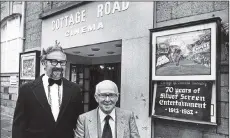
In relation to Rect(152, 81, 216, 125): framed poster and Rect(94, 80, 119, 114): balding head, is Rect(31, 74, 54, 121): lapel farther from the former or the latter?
Rect(152, 81, 216, 125): framed poster

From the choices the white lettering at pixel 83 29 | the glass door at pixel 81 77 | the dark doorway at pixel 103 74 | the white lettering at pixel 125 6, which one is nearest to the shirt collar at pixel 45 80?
the white lettering at pixel 125 6

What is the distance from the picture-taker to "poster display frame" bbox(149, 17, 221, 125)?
3303 millimetres

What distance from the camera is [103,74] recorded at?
23.6 ft

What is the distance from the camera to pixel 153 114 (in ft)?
13.4

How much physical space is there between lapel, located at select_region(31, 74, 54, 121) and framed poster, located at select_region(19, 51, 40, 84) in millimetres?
4543

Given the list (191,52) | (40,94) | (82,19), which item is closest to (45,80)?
(40,94)

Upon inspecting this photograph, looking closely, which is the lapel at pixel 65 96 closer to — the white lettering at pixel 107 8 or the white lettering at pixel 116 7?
the white lettering at pixel 116 7

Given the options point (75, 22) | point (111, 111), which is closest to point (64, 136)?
point (111, 111)

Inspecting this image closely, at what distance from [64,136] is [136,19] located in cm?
255

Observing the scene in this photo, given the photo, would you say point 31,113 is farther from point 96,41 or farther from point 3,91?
point 3,91

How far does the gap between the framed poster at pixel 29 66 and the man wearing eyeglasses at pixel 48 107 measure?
4556mm

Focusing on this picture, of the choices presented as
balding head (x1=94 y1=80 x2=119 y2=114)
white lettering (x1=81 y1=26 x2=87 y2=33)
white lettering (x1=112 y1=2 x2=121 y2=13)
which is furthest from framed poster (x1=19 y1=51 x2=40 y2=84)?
balding head (x1=94 y1=80 x2=119 y2=114)

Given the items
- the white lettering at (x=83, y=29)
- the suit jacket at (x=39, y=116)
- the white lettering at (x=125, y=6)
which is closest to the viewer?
the suit jacket at (x=39, y=116)

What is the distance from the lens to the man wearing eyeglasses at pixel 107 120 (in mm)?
2488
